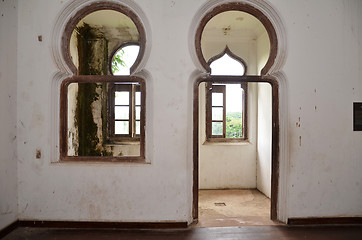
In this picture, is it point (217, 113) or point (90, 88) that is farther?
point (217, 113)

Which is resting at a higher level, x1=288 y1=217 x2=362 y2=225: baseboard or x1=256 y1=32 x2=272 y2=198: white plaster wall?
x1=256 y1=32 x2=272 y2=198: white plaster wall

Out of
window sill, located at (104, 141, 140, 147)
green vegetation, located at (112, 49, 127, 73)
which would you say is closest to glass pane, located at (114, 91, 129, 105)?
green vegetation, located at (112, 49, 127, 73)

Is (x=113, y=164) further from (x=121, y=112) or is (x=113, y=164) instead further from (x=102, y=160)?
(x=121, y=112)

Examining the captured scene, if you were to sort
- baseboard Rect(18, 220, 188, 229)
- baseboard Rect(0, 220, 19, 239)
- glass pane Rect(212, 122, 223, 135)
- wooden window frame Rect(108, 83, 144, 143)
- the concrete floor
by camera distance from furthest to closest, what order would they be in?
wooden window frame Rect(108, 83, 144, 143)
glass pane Rect(212, 122, 223, 135)
the concrete floor
baseboard Rect(18, 220, 188, 229)
baseboard Rect(0, 220, 19, 239)

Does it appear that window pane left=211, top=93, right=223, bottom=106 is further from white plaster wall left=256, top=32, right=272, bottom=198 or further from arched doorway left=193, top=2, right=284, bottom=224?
arched doorway left=193, top=2, right=284, bottom=224

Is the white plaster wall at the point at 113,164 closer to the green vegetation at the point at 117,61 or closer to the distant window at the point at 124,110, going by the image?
the green vegetation at the point at 117,61

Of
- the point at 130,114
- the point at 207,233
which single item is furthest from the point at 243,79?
the point at 130,114

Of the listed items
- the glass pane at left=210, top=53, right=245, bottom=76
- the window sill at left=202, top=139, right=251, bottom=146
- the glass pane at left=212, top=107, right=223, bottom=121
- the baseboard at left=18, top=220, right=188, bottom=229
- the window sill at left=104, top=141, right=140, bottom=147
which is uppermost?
the glass pane at left=210, top=53, right=245, bottom=76

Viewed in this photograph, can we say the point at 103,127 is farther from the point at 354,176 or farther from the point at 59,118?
the point at 354,176

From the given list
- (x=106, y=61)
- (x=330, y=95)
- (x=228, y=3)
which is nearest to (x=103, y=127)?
(x=106, y=61)

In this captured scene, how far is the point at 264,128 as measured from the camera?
17.6 ft

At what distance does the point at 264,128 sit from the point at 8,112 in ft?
15.1

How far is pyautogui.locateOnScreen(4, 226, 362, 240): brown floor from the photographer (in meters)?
2.86

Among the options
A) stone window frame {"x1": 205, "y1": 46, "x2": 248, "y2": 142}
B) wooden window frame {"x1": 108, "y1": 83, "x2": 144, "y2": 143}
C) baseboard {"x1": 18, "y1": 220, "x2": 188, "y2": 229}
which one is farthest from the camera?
wooden window frame {"x1": 108, "y1": 83, "x2": 144, "y2": 143}
